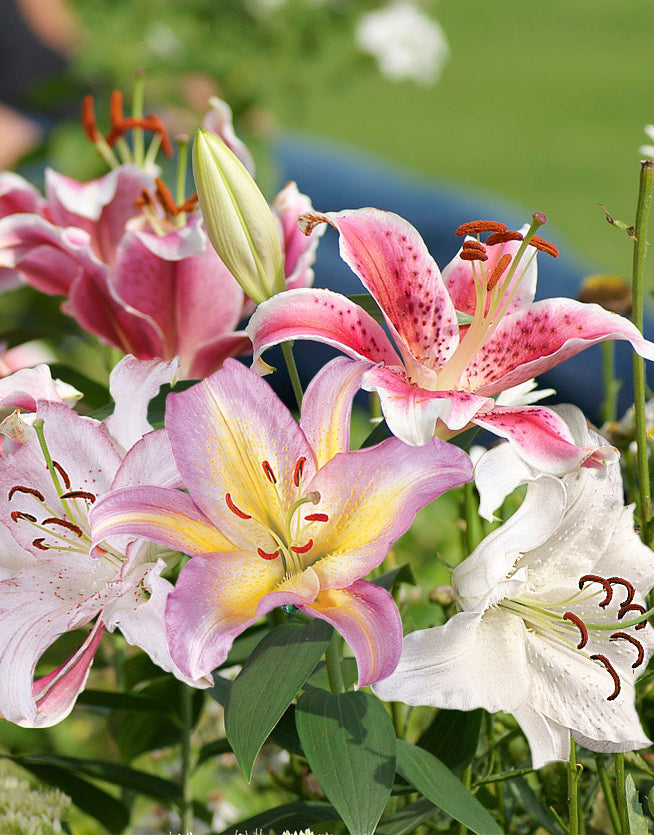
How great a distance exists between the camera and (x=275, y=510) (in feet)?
1.09

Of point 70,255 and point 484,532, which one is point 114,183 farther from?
point 484,532

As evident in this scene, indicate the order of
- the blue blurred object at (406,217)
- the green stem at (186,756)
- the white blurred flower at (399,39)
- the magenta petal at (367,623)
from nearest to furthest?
the magenta petal at (367,623)
the green stem at (186,756)
the blue blurred object at (406,217)
the white blurred flower at (399,39)

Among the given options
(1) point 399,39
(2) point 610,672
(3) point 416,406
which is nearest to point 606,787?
(2) point 610,672

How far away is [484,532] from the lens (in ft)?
1.43

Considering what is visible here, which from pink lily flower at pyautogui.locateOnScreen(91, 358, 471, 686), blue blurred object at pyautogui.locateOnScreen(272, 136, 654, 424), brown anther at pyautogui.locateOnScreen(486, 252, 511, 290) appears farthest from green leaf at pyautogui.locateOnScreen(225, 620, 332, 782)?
blue blurred object at pyautogui.locateOnScreen(272, 136, 654, 424)

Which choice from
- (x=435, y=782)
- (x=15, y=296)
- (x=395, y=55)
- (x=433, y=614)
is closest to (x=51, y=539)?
(x=435, y=782)

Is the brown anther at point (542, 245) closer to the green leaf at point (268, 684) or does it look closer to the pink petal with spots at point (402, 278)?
the pink petal with spots at point (402, 278)

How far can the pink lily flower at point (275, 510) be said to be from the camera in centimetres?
30

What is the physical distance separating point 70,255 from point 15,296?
111cm

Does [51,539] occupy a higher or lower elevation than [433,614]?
higher

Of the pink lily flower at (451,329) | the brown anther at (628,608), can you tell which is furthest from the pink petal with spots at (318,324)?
the brown anther at (628,608)

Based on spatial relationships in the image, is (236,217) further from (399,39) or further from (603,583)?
(399,39)

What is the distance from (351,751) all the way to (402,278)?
0.15 m

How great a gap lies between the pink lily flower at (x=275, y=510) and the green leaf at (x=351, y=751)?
44 mm
